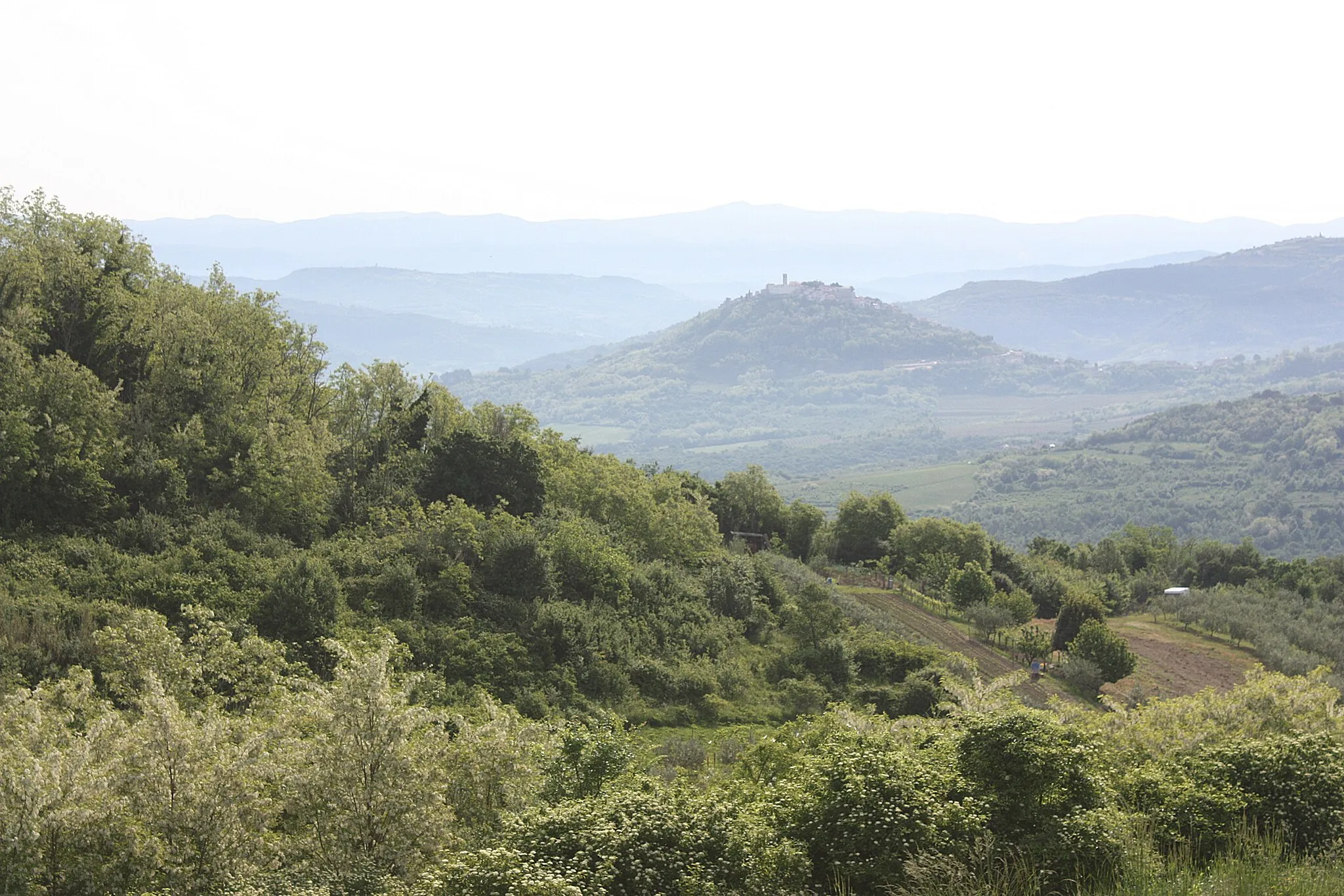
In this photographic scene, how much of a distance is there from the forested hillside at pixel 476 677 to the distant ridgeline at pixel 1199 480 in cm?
8621

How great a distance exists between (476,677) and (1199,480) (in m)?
161

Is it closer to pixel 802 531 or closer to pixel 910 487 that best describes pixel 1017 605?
pixel 802 531

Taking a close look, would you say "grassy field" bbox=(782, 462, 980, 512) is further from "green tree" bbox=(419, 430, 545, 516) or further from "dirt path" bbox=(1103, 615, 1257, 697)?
"green tree" bbox=(419, 430, 545, 516)

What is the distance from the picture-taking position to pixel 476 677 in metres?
27.1

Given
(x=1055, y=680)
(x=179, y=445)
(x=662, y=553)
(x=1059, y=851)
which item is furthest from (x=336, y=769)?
(x=1055, y=680)

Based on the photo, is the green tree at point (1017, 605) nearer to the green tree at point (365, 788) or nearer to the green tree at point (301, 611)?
the green tree at point (301, 611)

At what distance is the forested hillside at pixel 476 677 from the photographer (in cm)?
1188

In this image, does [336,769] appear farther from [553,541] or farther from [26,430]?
[553,541]

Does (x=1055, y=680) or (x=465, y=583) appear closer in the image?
(x=465, y=583)

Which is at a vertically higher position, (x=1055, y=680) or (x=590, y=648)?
(x=590, y=648)

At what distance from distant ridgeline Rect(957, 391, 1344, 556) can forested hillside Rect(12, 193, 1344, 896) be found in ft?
283

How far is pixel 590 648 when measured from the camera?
30.8 meters

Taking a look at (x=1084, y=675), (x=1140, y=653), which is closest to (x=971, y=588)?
(x=1140, y=653)

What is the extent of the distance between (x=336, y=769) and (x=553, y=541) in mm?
22454
